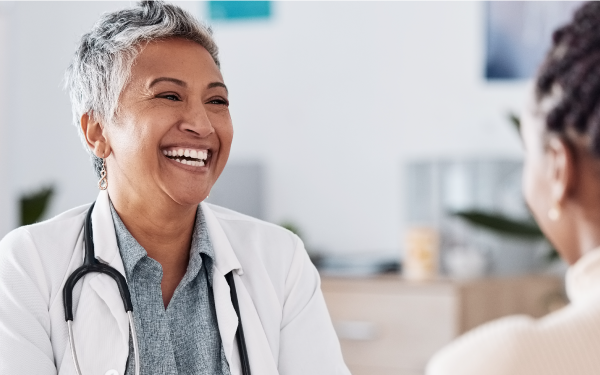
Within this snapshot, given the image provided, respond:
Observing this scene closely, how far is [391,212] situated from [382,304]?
1.80 feet

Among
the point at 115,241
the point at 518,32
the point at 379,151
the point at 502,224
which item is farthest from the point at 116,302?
the point at 518,32

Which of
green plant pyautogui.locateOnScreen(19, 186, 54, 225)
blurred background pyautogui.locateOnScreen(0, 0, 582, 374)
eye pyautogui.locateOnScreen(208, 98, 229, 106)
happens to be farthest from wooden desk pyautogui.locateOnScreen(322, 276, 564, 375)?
eye pyautogui.locateOnScreen(208, 98, 229, 106)

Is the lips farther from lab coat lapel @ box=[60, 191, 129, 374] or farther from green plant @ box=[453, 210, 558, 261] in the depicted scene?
green plant @ box=[453, 210, 558, 261]

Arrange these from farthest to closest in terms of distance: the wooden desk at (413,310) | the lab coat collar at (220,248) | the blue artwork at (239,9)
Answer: the blue artwork at (239,9) < the wooden desk at (413,310) < the lab coat collar at (220,248)

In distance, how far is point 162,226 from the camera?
5.48 ft

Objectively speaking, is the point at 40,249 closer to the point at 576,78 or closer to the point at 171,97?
the point at 171,97

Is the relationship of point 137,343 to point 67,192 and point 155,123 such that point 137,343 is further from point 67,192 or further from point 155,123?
point 67,192

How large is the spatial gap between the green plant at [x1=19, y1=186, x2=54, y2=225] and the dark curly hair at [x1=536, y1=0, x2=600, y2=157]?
277cm

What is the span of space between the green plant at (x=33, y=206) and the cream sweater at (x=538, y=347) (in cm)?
273

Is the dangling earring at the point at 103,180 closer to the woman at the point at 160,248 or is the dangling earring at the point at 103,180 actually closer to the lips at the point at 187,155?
the woman at the point at 160,248

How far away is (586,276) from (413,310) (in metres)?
2.14

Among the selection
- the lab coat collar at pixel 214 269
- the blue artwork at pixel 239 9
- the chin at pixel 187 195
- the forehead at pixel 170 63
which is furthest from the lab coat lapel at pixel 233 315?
the blue artwork at pixel 239 9

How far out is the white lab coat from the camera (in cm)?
146

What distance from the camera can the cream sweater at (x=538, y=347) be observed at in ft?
2.58
